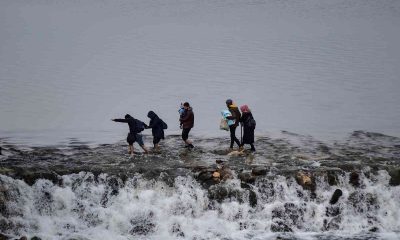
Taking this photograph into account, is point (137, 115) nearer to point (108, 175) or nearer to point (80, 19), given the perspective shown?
point (108, 175)

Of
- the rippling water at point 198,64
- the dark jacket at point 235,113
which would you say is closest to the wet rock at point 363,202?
the dark jacket at point 235,113

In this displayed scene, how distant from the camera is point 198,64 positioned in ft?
197

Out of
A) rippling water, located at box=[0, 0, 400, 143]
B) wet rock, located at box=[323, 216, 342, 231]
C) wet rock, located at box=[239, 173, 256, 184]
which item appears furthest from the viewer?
rippling water, located at box=[0, 0, 400, 143]

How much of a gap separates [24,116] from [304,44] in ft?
130

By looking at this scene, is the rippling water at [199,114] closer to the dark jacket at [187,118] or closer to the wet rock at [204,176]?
the wet rock at [204,176]

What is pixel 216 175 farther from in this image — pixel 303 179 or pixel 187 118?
pixel 187 118

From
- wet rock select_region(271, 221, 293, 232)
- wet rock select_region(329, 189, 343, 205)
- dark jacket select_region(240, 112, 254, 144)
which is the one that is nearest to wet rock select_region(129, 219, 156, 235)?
wet rock select_region(271, 221, 293, 232)

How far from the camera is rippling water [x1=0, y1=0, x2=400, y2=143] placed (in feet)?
126

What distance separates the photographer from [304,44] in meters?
67.4

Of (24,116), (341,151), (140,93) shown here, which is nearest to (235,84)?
(140,93)

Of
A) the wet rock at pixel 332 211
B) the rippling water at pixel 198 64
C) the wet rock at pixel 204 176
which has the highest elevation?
the rippling water at pixel 198 64

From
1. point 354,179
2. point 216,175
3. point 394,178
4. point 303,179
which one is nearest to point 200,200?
point 216,175

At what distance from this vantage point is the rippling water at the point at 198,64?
3841 centimetres

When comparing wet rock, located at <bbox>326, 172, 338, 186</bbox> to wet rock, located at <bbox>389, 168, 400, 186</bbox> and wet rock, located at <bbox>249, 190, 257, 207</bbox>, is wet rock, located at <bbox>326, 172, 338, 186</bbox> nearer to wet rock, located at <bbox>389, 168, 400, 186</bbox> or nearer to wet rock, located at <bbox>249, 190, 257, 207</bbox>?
wet rock, located at <bbox>389, 168, 400, 186</bbox>
